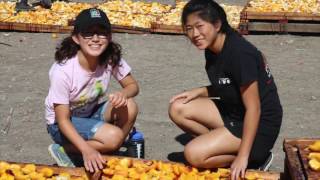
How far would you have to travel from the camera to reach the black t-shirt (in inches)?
155

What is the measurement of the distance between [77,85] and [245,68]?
1137 millimetres

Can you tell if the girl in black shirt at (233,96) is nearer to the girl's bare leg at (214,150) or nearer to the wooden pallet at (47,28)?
the girl's bare leg at (214,150)

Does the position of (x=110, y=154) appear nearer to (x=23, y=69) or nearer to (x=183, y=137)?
(x=183, y=137)

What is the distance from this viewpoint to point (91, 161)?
152 inches

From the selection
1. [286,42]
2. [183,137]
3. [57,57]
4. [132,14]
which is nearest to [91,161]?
[57,57]

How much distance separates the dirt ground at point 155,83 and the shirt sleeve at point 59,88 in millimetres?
845

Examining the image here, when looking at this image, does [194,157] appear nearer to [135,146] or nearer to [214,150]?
[214,150]

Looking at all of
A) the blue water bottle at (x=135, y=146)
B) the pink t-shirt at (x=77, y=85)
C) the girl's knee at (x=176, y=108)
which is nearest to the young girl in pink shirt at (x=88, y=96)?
the pink t-shirt at (x=77, y=85)

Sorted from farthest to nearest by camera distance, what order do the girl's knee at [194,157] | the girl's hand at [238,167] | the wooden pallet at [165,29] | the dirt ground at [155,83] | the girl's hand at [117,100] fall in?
the wooden pallet at [165,29], the dirt ground at [155,83], the girl's hand at [117,100], the girl's knee at [194,157], the girl's hand at [238,167]

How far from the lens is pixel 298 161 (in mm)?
3443

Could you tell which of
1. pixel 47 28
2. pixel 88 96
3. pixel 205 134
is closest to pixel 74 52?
pixel 88 96

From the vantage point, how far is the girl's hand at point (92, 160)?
150 inches

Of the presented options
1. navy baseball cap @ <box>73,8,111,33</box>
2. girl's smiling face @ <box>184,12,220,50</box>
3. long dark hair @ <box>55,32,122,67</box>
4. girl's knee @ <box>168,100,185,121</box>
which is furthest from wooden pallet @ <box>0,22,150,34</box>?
girl's smiling face @ <box>184,12,220,50</box>

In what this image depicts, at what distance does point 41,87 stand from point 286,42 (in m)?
3.39
